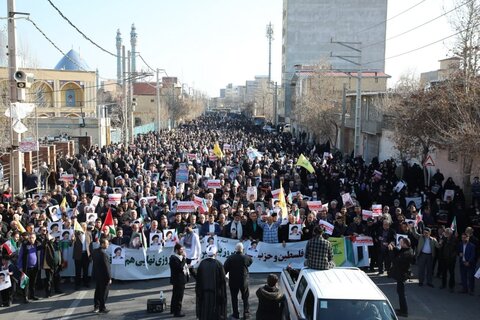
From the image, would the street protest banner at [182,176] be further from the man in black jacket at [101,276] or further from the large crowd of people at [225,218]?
the man in black jacket at [101,276]

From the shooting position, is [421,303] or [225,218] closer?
[421,303]

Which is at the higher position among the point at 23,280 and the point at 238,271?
the point at 238,271

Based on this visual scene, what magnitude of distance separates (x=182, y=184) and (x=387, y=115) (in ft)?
50.7

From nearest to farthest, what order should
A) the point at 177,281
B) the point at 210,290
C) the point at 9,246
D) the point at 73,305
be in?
the point at 210,290 → the point at 177,281 → the point at 73,305 → the point at 9,246

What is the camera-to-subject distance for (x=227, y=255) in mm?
13188

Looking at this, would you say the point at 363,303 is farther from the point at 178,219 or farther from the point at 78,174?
the point at 78,174

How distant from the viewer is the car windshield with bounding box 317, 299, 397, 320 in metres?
7.48

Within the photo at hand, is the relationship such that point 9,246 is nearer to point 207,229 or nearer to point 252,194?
point 207,229

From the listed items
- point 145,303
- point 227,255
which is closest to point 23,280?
point 145,303

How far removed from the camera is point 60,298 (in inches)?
458

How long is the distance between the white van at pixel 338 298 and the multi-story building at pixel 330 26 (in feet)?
295

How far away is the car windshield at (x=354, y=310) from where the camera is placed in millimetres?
7480

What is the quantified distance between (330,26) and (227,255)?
89147 millimetres

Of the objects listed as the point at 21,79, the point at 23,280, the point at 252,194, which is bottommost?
the point at 23,280
